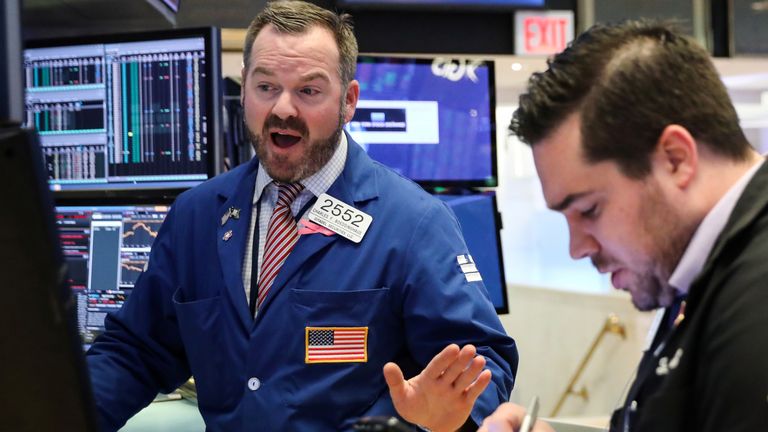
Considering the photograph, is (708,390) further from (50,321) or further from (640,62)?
(50,321)

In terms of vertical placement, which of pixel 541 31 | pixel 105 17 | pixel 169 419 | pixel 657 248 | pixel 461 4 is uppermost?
pixel 461 4

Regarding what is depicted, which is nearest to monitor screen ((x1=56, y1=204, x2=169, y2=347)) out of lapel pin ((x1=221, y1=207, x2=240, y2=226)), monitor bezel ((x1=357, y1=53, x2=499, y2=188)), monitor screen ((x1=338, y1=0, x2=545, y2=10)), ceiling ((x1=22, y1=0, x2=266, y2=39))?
lapel pin ((x1=221, y1=207, x2=240, y2=226))

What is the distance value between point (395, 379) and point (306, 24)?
0.86 metres

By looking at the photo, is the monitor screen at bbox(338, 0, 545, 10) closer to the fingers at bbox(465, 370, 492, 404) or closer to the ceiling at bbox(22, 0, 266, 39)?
the ceiling at bbox(22, 0, 266, 39)

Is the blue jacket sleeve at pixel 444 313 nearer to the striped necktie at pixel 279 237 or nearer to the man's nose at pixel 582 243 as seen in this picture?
the striped necktie at pixel 279 237

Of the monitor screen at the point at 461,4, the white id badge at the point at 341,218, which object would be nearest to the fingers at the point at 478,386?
the white id badge at the point at 341,218

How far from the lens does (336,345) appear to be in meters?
1.70

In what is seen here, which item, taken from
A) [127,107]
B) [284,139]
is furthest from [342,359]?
[127,107]

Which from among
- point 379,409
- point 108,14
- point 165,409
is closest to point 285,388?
point 379,409

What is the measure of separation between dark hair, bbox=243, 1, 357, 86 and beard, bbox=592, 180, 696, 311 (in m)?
0.99

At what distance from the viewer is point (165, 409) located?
229 cm

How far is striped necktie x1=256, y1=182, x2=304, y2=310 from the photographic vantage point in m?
1.79

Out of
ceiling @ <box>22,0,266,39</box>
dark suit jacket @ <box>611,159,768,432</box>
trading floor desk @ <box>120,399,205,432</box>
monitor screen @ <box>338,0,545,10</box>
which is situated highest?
monitor screen @ <box>338,0,545,10</box>

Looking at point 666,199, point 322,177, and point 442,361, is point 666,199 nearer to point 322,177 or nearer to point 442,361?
point 442,361
